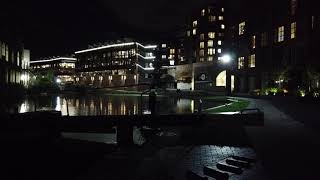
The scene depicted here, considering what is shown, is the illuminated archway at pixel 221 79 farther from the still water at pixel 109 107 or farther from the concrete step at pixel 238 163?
the concrete step at pixel 238 163

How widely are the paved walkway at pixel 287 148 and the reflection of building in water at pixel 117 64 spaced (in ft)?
351

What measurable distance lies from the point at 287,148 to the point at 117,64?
136077 millimetres

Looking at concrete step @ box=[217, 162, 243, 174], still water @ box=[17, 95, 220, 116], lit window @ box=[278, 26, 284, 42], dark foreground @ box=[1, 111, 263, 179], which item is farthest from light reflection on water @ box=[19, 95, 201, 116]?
lit window @ box=[278, 26, 284, 42]

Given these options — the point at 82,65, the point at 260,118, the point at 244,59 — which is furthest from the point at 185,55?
the point at 260,118

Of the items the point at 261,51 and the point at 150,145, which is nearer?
the point at 150,145

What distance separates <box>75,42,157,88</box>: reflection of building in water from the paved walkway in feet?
351

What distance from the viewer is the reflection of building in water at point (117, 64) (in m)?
135

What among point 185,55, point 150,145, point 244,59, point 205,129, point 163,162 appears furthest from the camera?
point 185,55

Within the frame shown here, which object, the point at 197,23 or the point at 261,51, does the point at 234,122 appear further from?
the point at 197,23

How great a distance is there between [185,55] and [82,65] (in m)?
53.7

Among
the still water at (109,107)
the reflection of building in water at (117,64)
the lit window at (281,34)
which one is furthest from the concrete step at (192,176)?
the reflection of building in water at (117,64)

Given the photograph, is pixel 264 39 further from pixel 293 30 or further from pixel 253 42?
pixel 293 30

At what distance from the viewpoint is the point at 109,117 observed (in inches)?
562

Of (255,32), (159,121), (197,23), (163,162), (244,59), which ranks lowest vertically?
(163,162)
